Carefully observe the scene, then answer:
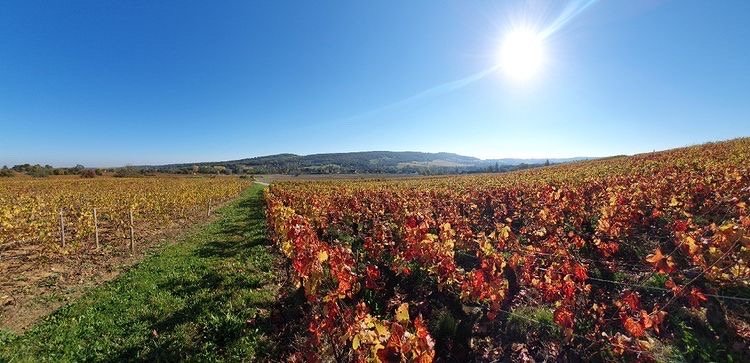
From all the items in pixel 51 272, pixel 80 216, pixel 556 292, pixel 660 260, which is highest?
pixel 660 260

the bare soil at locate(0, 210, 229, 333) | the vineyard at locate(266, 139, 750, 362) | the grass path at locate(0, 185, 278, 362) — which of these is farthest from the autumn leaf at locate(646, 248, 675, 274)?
the bare soil at locate(0, 210, 229, 333)

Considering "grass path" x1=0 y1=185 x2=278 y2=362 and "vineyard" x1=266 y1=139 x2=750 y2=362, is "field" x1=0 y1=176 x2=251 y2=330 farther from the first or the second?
"vineyard" x1=266 y1=139 x2=750 y2=362

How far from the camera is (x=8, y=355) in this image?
21.0ft

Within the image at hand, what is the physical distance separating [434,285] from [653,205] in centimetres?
732

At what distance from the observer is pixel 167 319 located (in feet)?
25.8

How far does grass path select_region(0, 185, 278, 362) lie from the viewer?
6.58 metres

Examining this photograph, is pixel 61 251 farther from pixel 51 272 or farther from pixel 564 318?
pixel 564 318

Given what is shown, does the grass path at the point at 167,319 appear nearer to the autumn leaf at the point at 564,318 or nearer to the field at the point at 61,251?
the field at the point at 61,251

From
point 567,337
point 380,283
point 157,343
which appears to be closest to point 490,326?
point 567,337

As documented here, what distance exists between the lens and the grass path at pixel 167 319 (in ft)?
21.6

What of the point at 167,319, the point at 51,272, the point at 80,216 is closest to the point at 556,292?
the point at 167,319

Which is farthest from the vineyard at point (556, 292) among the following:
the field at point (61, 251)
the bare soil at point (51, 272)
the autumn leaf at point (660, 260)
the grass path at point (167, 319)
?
the field at point (61, 251)

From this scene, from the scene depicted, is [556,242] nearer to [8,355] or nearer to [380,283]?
[380,283]

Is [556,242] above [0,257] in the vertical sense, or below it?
above
